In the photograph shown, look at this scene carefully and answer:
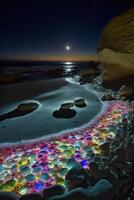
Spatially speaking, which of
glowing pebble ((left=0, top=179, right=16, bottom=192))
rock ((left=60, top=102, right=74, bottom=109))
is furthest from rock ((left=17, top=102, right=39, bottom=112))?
glowing pebble ((left=0, top=179, right=16, bottom=192))

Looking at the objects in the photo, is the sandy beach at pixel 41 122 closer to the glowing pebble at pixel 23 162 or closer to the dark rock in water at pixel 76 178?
the glowing pebble at pixel 23 162

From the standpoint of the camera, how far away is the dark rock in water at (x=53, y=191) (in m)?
3.12

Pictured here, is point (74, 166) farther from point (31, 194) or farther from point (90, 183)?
point (31, 194)

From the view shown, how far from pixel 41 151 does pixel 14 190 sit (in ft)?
3.81

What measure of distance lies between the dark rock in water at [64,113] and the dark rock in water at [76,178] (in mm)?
3161

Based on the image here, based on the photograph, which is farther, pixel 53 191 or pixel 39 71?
pixel 39 71

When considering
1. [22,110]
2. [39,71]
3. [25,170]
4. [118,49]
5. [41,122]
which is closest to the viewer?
[25,170]

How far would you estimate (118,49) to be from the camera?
9547 millimetres

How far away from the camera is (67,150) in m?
4.26

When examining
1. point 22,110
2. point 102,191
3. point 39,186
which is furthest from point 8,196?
point 22,110

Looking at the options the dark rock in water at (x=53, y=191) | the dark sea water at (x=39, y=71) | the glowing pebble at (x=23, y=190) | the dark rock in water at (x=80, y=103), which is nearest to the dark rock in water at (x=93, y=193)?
the dark rock in water at (x=53, y=191)

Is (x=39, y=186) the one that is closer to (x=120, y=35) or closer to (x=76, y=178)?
(x=76, y=178)

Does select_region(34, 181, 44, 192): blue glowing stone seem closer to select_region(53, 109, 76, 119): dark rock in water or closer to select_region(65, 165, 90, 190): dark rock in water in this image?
select_region(65, 165, 90, 190): dark rock in water

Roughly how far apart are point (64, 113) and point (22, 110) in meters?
1.59
